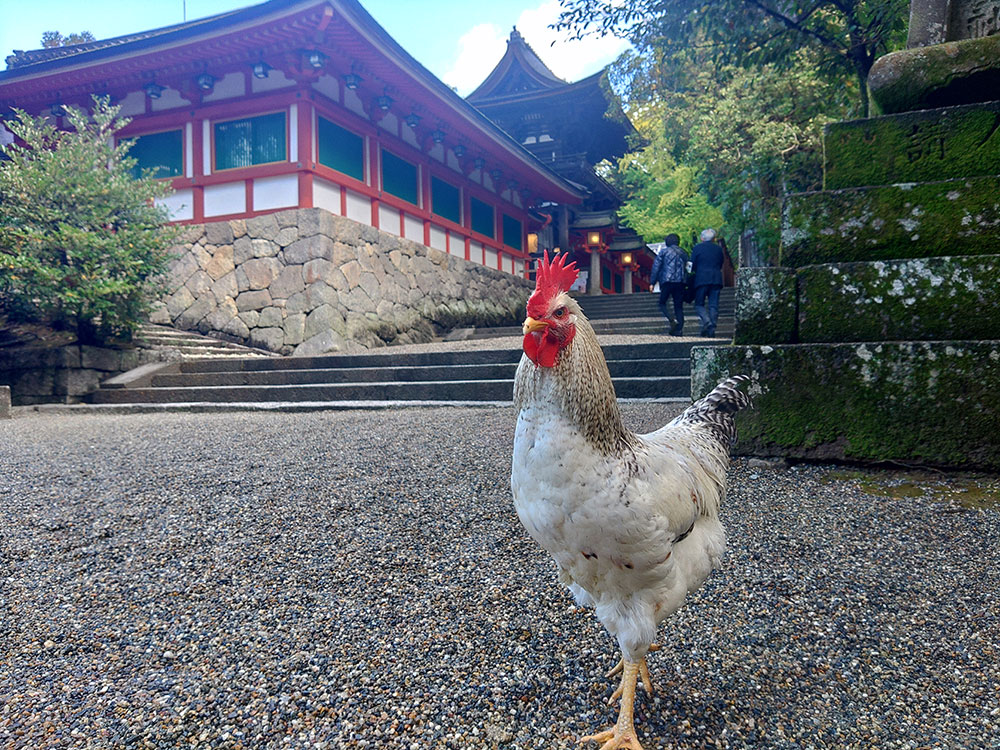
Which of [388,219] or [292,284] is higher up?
[388,219]

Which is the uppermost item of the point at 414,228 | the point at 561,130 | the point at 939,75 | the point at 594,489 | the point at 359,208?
the point at 561,130

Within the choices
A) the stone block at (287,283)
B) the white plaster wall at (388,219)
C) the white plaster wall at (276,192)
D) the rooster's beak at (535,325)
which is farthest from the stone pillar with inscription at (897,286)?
the white plaster wall at (388,219)

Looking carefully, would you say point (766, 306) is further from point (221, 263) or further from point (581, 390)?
point (221, 263)

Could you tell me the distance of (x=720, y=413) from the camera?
229 centimetres

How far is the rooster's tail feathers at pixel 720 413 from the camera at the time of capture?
224cm

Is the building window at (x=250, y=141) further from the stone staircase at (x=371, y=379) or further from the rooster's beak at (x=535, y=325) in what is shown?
the rooster's beak at (x=535, y=325)

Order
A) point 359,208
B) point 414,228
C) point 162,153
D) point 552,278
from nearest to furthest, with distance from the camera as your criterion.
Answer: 1. point 552,278
2. point 162,153
3. point 359,208
4. point 414,228

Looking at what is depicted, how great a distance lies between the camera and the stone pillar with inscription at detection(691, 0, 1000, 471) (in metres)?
3.33

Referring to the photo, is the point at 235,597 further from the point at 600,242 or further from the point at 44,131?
the point at 600,242

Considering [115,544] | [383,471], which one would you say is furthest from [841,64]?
[115,544]

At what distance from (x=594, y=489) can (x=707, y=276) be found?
31.8 ft

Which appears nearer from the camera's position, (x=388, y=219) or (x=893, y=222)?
(x=893, y=222)

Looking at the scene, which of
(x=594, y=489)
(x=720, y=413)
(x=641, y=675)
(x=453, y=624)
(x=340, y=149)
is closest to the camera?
(x=594, y=489)

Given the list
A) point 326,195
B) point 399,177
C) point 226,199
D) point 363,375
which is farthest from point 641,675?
point 399,177
